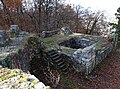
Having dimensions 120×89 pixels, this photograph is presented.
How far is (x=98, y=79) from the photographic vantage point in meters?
12.4

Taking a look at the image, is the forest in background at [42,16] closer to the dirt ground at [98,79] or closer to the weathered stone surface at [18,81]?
the dirt ground at [98,79]

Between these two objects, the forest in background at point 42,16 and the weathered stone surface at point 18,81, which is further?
the forest in background at point 42,16

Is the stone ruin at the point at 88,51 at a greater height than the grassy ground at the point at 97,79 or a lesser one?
greater

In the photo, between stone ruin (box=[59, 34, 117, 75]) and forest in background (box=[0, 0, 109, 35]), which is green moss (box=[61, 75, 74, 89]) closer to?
stone ruin (box=[59, 34, 117, 75])

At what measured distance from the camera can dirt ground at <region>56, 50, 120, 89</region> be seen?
37.4ft

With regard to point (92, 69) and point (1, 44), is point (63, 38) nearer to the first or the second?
point (92, 69)

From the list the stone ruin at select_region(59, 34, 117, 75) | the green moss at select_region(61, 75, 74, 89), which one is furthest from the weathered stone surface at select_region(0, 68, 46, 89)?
the stone ruin at select_region(59, 34, 117, 75)

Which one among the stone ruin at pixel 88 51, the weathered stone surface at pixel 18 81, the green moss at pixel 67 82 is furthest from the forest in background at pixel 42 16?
the weathered stone surface at pixel 18 81

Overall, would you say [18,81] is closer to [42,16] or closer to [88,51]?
[88,51]

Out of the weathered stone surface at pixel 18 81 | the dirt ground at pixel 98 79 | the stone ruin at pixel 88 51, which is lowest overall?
the dirt ground at pixel 98 79

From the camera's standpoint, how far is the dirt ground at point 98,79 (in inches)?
449

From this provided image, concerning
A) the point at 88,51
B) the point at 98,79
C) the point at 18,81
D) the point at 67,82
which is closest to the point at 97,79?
the point at 98,79

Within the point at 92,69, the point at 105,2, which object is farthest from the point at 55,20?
the point at 105,2

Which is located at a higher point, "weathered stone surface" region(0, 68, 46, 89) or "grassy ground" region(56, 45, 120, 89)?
"weathered stone surface" region(0, 68, 46, 89)
